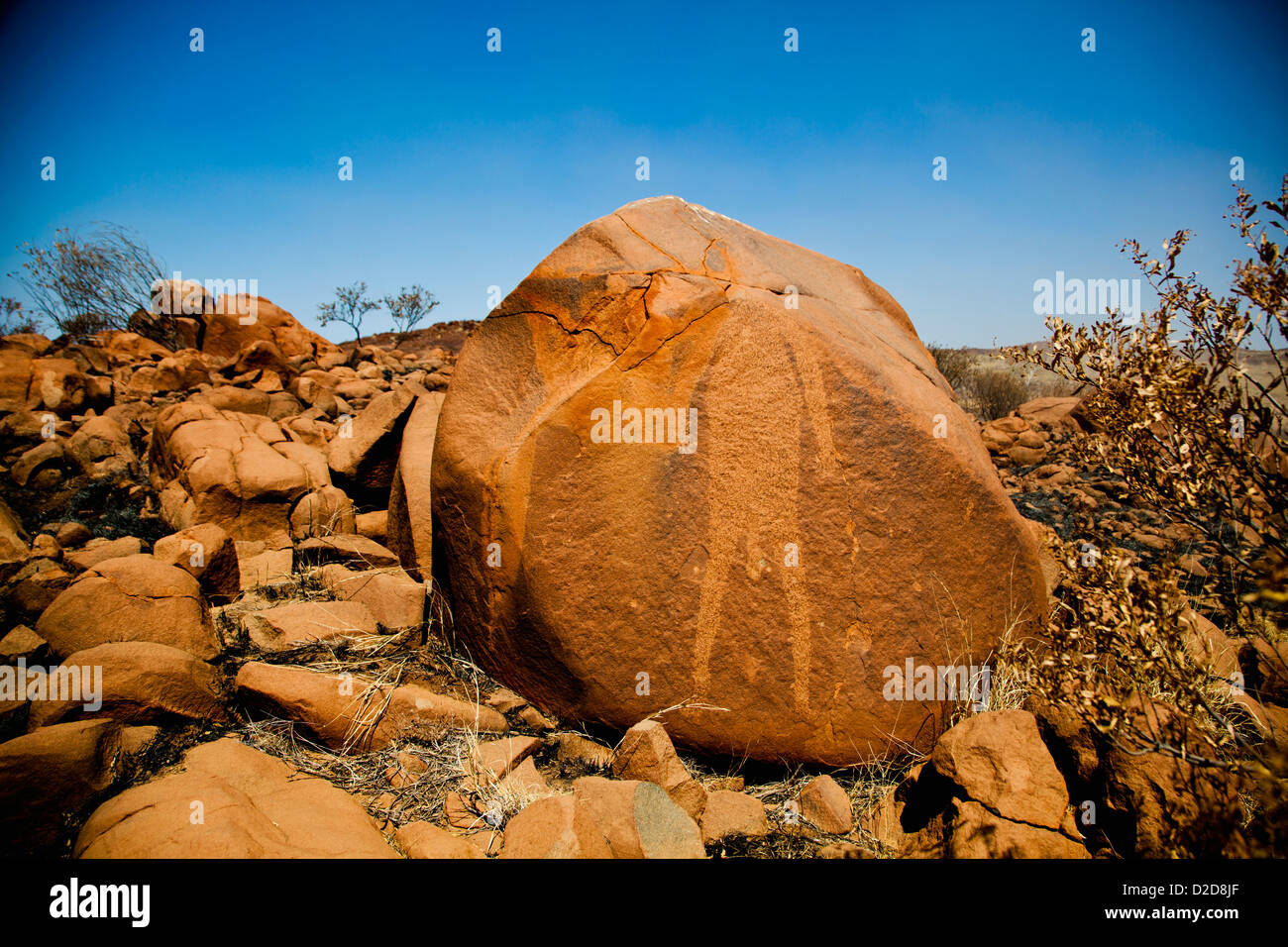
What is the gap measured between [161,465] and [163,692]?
10.6 feet

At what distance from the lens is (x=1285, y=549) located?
180 cm

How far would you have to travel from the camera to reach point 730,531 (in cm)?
261

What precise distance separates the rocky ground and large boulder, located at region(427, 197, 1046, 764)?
23 cm

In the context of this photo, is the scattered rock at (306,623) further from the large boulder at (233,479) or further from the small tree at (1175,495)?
the small tree at (1175,495)

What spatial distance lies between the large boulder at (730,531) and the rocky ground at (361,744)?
0.23m

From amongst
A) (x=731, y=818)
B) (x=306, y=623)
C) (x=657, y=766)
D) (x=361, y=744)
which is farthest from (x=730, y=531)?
(x=306, y=623)

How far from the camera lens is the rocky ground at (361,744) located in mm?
1932

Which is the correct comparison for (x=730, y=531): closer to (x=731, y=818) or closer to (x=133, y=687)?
(x=731, y=818)

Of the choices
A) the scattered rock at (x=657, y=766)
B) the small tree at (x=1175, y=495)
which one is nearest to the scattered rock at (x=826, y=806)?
the scattered rock at (x=657, y=766)

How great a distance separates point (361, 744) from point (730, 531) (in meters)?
1.77
